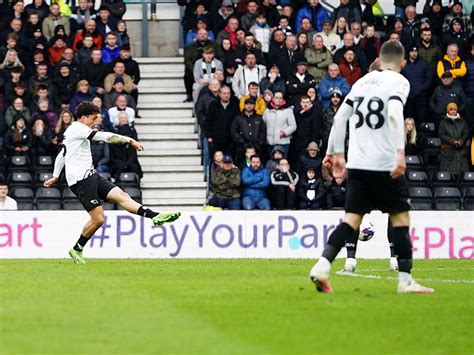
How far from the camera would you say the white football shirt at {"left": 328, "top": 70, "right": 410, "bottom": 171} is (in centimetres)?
1312

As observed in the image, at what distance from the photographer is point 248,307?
12086 millimetres

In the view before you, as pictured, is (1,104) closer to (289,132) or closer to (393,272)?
(289,132)

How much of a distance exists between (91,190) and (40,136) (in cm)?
792

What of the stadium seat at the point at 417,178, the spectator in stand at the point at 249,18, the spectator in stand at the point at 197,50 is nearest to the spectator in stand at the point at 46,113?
the spectator in stand at the point at 197,50

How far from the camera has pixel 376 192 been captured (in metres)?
13.2

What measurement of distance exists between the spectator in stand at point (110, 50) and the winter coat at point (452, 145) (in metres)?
7.38

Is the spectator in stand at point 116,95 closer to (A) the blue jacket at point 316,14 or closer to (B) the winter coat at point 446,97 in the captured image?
(A) the blue jacket at point 316,14

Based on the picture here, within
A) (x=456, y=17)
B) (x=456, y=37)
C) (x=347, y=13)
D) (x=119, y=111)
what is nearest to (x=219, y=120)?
(x=119, y=111)

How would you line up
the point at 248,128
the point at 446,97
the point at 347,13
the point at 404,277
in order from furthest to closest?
the point at 347,13, the point at 446,97, the point at 248,128, the point at 404,277

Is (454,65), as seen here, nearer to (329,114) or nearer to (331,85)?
(331,85)

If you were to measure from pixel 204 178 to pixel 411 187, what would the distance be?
14.9 ft

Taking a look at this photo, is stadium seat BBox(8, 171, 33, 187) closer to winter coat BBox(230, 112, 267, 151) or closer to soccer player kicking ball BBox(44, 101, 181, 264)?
winter coat BBox(230, 112, 267, 151)

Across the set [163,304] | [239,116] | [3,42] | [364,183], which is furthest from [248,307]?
[3,42]

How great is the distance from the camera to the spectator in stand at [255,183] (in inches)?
1038
